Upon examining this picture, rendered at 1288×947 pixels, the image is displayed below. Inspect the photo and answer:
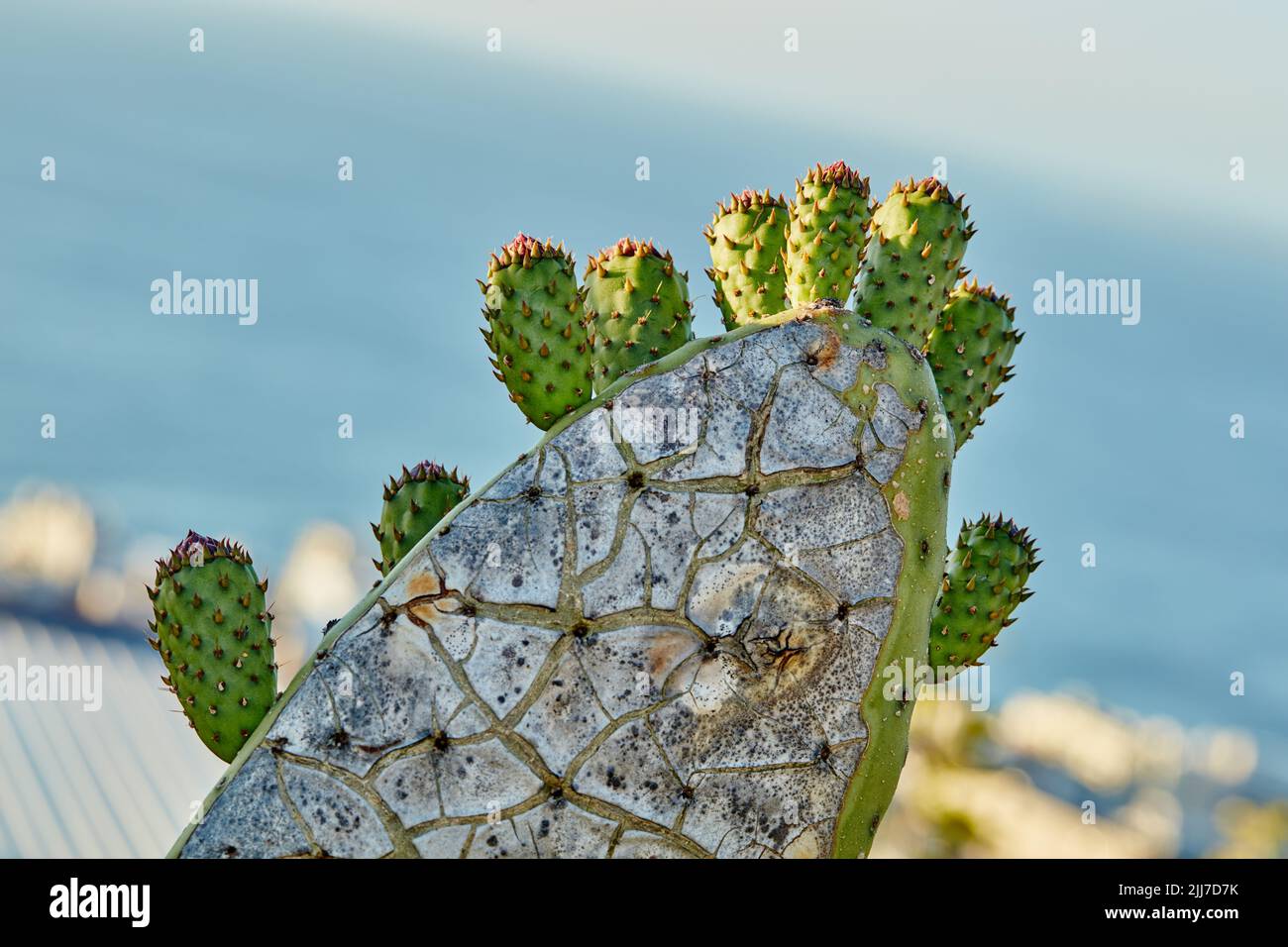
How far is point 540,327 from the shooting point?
12.1 feet

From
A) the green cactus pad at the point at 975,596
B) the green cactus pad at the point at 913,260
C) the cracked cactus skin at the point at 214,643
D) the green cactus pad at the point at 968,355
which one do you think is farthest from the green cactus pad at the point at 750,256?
the cracked cactus skin at the point at 214,643

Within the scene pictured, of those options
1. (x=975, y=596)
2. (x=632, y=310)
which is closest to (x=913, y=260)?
(x=632, y=310)

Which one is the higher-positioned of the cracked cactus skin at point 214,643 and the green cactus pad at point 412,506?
the green cactus pad at point 412,506

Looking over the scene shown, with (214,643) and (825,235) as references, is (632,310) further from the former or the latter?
(214,643)

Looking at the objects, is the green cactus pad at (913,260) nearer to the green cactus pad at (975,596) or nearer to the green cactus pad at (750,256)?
the green cactus pad at (750,256)

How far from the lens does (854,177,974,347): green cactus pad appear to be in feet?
Result: 13.3

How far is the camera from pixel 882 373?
11.9 feet

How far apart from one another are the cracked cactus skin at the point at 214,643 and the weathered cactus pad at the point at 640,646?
265mm

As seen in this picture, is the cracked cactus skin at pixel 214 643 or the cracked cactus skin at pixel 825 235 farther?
the cracked cactus skin at pixel 825 235

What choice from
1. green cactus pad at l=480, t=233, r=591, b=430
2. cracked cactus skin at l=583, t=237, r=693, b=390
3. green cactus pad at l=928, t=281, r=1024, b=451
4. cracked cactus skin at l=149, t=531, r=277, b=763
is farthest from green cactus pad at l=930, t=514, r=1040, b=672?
cracked cactus skin at l=149, t=531, r=277, b=763

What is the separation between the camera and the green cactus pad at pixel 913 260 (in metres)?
4.04

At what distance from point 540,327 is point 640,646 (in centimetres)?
94
